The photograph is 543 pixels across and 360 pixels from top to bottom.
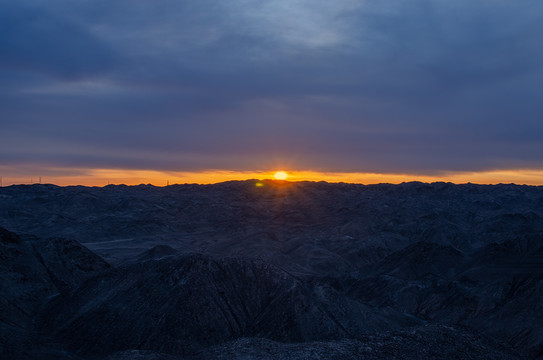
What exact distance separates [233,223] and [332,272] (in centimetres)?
4839

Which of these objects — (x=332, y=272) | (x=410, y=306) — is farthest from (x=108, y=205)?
(x=410, y=306)

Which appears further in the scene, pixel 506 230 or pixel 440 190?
pixel 440 190

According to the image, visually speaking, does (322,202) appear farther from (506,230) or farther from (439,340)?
(439,340)

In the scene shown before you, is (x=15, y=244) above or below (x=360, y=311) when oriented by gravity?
above

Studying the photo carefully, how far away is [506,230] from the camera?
3745 inches

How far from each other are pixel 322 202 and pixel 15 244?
11789cm

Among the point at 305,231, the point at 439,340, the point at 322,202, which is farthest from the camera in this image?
the point at 322,202

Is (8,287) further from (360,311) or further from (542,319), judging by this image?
(542,319)

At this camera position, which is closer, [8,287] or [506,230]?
[8,287]

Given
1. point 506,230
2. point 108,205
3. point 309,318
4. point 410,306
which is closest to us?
point 309,318

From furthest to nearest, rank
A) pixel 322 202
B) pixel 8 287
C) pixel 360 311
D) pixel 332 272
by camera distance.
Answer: pixel 322 202
pixel 332 272
pixel 8 287
pixel 360 311

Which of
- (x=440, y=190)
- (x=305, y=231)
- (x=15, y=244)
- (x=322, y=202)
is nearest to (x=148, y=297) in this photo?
(x=15, y=244)

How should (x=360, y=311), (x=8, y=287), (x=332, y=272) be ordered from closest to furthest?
1. (x=360, y=311)
2. (x=8, y=287)
3. (x=332, y=272)

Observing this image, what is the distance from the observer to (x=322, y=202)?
→ 500ft
